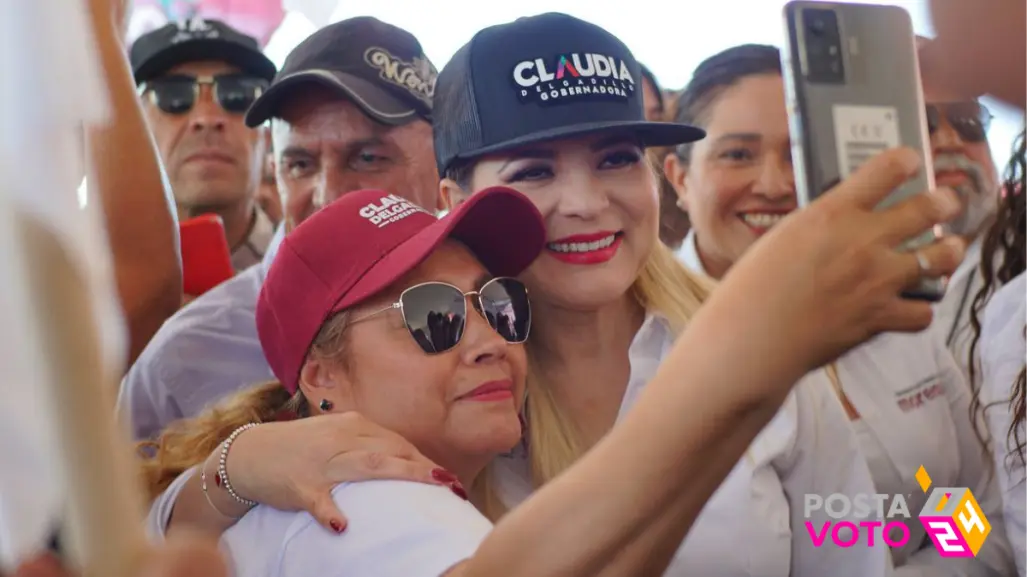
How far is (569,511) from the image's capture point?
64 cm

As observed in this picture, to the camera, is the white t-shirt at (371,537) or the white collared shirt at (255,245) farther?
the white collared shirt at (255,245)

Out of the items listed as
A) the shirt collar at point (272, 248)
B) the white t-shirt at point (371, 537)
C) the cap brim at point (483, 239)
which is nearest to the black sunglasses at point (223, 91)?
the shirt collar at point (272, 248)

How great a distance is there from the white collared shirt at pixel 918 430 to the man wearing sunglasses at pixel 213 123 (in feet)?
1.18

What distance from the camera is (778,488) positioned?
0.88 m

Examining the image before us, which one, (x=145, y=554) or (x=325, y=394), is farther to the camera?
(x=325, y=394)

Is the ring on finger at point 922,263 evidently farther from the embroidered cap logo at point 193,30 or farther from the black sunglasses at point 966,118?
the embroidered cap logo at point 193,30

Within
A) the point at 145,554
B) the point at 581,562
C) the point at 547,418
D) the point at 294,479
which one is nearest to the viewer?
the point at 145,554

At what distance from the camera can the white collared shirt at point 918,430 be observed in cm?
90

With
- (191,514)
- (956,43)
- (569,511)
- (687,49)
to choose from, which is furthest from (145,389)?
(956,43)

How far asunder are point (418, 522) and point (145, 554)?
216mm

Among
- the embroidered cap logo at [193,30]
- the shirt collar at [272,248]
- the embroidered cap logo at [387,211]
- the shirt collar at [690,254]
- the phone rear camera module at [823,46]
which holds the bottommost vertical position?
the shirt collar at [690,254]

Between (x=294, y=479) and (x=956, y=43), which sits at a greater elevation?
(x=956, y=43)

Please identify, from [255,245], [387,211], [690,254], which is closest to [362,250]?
[387,211]

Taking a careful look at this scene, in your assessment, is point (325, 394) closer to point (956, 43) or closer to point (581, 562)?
point (581, 562)
